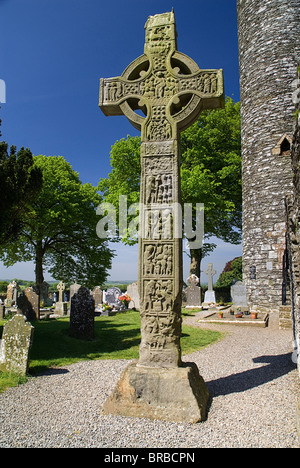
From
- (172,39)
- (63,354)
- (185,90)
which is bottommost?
(63,354)

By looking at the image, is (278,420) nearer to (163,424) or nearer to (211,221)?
(163,424)

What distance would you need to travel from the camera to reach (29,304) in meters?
12.5

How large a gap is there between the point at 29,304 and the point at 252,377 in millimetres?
10020

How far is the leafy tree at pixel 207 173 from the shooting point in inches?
685

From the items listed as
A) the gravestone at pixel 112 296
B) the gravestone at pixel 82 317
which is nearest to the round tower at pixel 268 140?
the gravestone at pixel 112 296

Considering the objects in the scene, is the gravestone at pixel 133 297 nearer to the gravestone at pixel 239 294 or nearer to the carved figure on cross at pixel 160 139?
the gravestone at pixel 239 294

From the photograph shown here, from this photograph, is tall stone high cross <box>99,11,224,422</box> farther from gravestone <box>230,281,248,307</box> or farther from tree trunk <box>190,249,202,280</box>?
tree trunk <box>190,249,202,280</box>

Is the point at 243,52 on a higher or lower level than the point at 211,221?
higher

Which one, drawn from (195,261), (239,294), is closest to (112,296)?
(195,261)

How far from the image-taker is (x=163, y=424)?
3.27 m

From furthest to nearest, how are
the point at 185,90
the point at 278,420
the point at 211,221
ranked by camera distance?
the point at 211,221 → the point at 185,90 → the point at 278,420

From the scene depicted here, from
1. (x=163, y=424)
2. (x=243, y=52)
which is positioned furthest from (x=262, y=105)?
(x=163, y=424)

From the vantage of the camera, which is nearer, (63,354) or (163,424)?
(163,424)
